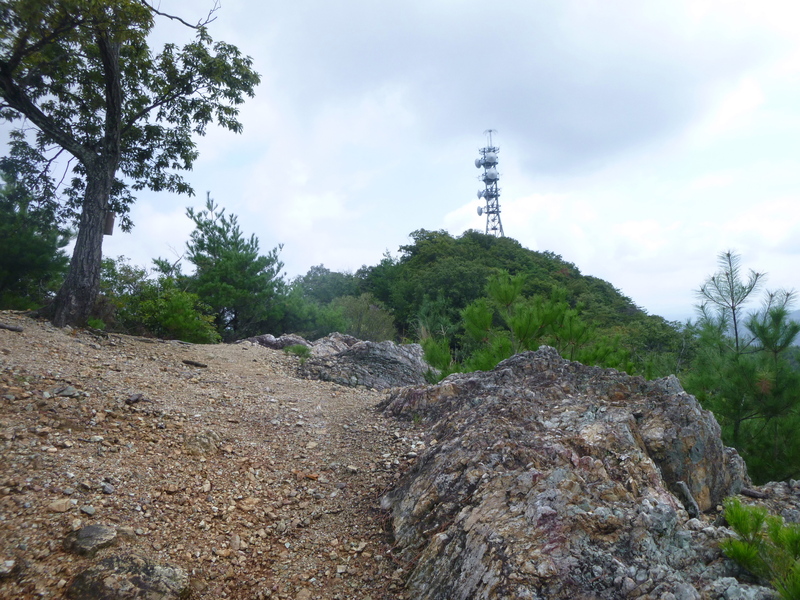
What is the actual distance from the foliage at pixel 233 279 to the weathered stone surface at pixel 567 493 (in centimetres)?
1015

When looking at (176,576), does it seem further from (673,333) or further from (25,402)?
(673,333)

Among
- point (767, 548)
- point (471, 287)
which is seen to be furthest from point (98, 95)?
point (471, 287)

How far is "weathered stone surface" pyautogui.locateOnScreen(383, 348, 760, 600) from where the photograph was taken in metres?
1.91

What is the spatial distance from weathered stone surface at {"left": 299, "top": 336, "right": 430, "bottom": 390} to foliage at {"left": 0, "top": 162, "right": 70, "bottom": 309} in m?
4.78

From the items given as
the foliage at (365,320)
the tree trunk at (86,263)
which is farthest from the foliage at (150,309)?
the foliage at (365,320)

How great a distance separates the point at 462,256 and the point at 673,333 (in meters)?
12.8

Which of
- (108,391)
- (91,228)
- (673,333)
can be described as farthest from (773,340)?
(673,333)

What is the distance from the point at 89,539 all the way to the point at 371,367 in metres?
5.30

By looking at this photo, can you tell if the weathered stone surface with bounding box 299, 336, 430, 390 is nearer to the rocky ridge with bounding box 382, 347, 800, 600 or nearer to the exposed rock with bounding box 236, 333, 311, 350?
the exposed rock with bounding box 236, 333, 311, 350

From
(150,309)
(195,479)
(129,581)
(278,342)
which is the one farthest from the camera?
(278,342)

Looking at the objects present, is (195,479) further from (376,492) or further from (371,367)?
(371,367)

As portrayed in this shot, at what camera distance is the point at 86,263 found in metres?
6.63

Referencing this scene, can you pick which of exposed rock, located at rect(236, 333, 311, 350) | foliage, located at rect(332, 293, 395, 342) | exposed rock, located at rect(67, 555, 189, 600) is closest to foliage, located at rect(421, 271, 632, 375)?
exposed rock, located at rect(67, 555, 189, 600)

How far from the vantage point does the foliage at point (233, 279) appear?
12.8 meters
